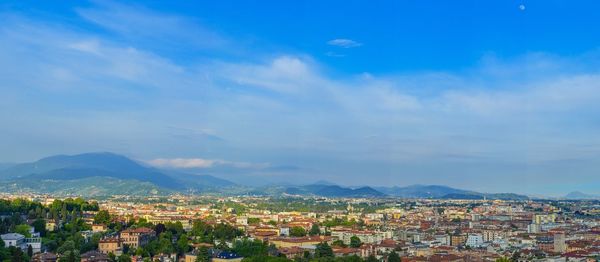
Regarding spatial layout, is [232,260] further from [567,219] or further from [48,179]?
[48,179]

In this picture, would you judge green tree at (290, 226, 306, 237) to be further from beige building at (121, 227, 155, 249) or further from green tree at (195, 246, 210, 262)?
green tree at (195, 246, 210, 262)

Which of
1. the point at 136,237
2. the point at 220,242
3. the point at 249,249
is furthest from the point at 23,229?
the point at 249,249

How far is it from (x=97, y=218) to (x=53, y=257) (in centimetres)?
1032

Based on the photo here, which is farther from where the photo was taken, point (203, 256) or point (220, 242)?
point (220, 242)

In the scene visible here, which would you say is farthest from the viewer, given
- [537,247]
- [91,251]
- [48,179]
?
[48,179]

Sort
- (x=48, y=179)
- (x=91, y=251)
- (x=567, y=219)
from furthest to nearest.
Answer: (x=48, y=179) → (x=567, y=219) → (x=91, y=251)

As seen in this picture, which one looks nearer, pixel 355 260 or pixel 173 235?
pixel 355 260

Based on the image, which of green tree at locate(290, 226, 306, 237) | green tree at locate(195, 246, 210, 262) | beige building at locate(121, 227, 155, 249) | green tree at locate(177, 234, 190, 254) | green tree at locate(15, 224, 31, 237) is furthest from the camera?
green tree at locate(290, 226, 306, 237)

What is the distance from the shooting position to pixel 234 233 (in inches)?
1359

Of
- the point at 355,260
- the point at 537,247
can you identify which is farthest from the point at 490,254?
the point at 355,260

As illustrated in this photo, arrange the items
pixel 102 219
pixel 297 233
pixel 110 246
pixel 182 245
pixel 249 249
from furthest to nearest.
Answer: pixel 297 233 → pixel 102 219 → pixel 182 245 → pixel 249 249 → pixel 110 246

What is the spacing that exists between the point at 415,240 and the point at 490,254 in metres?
8.57

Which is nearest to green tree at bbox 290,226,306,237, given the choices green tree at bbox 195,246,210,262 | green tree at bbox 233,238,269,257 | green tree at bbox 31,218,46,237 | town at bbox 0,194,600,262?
town at bbox 0,194,600,262

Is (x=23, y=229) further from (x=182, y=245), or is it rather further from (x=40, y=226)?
(x=182, y=245)
